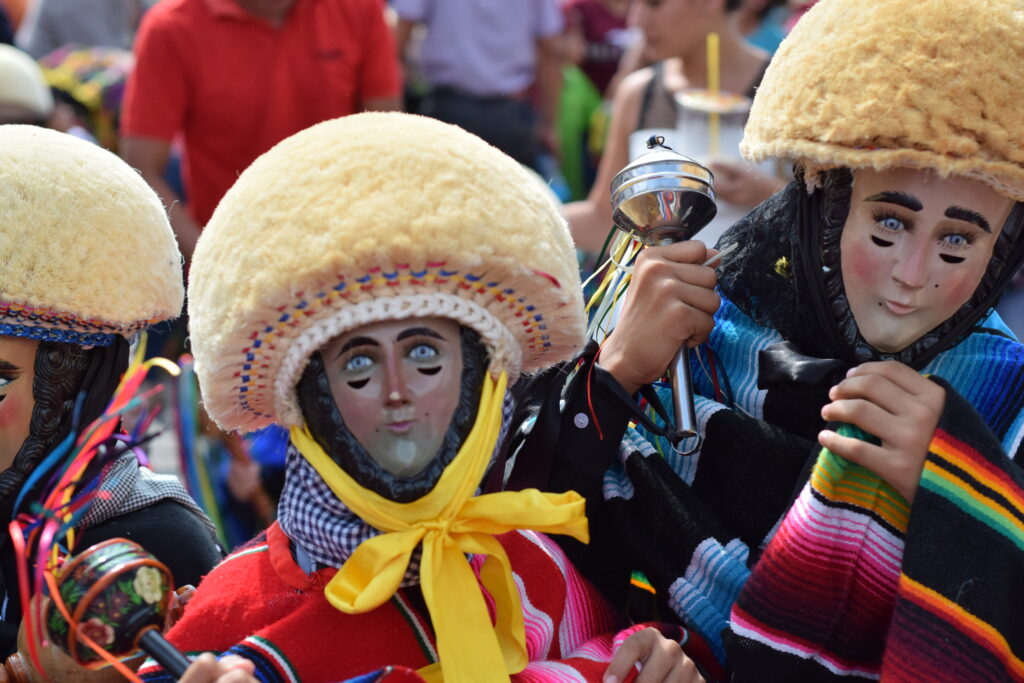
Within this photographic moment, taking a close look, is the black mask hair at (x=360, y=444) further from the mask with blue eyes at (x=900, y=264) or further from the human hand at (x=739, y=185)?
the human hand at (x=739, y=185)

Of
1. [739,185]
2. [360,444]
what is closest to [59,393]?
[360,444]

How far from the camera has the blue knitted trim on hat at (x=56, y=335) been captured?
263cm

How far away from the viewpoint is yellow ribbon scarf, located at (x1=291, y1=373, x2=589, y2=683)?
2.28m

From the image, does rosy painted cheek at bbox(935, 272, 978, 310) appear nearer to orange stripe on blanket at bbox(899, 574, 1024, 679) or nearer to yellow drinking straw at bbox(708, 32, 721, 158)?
orange stripe on blanket at bbox(899, 574, 1024, 679)

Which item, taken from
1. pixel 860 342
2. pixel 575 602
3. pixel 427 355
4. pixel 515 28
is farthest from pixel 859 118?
pixel 515 28

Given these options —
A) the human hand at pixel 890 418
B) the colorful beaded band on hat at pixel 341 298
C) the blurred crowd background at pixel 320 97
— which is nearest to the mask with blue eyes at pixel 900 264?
the human hand at pixel 890 418

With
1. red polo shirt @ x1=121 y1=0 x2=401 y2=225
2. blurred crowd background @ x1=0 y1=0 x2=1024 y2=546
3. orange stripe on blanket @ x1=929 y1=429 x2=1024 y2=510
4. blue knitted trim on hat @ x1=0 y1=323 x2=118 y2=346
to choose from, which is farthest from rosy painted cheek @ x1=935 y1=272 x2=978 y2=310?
red polo shirt @ x1=121 y1=0 x2=401 y2=225

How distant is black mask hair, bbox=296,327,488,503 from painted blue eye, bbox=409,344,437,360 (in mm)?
62

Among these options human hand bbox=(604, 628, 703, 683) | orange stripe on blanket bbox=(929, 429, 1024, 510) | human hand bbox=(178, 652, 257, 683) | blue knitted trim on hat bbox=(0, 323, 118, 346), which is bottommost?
human hand bbox=(604, 628, 703, 683)

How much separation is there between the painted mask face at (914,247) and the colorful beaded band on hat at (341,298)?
1.93 ft

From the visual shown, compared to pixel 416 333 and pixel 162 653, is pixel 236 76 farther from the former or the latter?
pixel 162 653

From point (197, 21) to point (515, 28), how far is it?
2385 millimetres

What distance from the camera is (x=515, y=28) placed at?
6.88 metres

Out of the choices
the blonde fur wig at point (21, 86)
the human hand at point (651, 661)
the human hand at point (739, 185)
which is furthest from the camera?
the blonde fur wig at point (21, 86)
